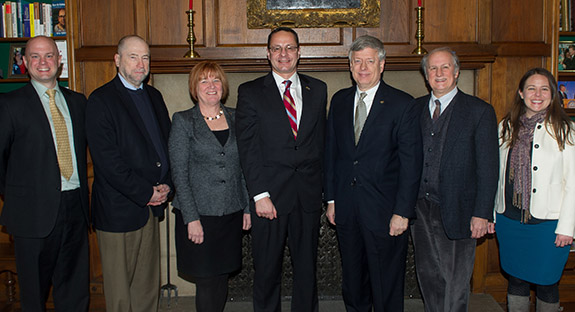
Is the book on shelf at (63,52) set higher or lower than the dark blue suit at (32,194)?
higher

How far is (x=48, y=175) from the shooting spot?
248cm

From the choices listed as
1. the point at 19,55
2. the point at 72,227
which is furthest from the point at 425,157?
the point at 19,55

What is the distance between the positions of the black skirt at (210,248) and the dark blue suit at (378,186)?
0.62m

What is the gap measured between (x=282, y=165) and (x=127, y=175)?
84 cm

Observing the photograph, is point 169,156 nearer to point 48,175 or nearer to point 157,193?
point 157,193

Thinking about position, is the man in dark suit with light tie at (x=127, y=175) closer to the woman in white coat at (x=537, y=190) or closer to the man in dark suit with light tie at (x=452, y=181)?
the man in dark suit with light tie at (x=452, y=181)

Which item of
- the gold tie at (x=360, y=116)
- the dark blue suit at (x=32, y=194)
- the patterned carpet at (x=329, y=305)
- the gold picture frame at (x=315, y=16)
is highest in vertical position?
the gold picture frame at (x=315, y=16)

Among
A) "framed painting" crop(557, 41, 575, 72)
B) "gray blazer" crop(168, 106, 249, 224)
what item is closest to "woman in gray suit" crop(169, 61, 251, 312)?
"gray blazer" crop(168, 106, 249, 224)

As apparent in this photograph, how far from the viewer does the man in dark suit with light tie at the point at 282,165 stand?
2.49 metres

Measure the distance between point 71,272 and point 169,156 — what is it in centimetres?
93

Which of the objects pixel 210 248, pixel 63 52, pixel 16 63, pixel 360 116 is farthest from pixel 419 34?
pixel 16 63

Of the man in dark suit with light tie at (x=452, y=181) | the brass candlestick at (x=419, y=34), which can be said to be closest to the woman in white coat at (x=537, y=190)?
the man in dark suit with light tie at (x=452, y=181)

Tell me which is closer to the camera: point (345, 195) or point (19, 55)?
point (345, 195)

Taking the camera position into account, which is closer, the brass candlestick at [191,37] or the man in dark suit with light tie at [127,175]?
the man in dark suit with light tie at [127,175]
